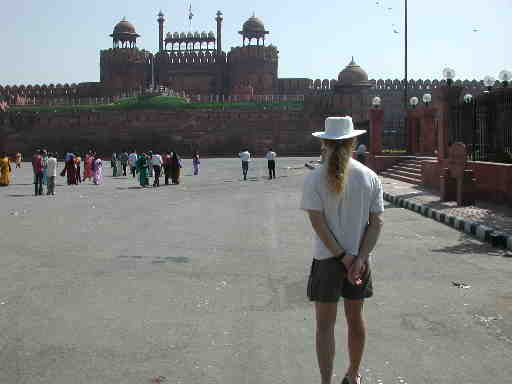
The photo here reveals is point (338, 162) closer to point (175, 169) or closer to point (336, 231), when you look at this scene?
point (336, 231)

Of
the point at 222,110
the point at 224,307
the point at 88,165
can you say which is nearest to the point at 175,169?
the point at 88,165

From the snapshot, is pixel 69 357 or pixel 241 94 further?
pixel 241 94

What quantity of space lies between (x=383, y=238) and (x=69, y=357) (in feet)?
17.6

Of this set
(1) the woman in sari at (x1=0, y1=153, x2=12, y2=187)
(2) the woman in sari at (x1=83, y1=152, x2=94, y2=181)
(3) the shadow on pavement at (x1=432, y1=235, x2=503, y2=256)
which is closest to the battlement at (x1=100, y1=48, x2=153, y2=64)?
Result: (2) the woman in sari at (x1=83, y1=152, x2=94, y2=181)

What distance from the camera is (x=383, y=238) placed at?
8.58m

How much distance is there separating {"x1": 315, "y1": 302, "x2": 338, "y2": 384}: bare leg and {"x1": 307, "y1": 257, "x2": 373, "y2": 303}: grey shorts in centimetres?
4

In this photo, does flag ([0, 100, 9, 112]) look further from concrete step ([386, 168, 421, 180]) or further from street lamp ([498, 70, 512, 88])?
street lamp ([498, 70, 512, 88])

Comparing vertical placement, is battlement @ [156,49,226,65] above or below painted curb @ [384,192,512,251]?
above

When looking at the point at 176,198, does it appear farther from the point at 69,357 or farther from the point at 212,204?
the point at 69,357

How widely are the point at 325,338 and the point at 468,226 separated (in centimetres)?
669

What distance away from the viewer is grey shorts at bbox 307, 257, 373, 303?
2.97 meters

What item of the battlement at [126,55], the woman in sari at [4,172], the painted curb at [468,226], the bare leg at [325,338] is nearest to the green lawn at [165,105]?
the battlement at [126,55]

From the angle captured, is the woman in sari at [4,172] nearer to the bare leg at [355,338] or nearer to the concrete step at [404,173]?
Result: the concrete step at [404,173]

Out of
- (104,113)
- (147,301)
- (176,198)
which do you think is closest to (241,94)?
(104,113)
